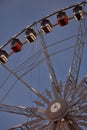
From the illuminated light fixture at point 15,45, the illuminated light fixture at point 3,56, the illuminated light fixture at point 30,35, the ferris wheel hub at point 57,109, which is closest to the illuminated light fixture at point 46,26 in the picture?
the illuminated light fixture at point 30,35

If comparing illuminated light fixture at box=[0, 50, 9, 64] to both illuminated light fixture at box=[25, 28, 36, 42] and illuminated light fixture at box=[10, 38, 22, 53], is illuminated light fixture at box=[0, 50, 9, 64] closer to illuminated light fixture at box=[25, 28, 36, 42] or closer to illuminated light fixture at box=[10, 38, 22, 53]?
illuminated light fixture at box=[10, 38, 22, 53]

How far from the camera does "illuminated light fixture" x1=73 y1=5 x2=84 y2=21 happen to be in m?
18.4

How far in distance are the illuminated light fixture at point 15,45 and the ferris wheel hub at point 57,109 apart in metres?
5.10

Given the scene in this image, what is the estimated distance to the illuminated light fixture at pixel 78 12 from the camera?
18422 millimetres

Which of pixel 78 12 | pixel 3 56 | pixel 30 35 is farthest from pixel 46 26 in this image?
pixel 3 56

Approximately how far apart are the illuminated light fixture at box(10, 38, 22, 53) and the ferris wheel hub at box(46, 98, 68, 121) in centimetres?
510

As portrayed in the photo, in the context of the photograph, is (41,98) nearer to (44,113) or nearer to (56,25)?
(44,113)

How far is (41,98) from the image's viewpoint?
50.3 ft

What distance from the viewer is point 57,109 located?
47.3 ft

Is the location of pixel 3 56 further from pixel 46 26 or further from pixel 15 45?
pixel 46 26

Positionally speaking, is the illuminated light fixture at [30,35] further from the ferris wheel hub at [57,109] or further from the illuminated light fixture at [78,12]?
the ferris wheel hub at [57,109]

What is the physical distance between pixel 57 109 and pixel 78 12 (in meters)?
5.91

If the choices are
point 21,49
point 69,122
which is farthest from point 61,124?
point 21,49

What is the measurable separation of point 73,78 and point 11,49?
449 cm
